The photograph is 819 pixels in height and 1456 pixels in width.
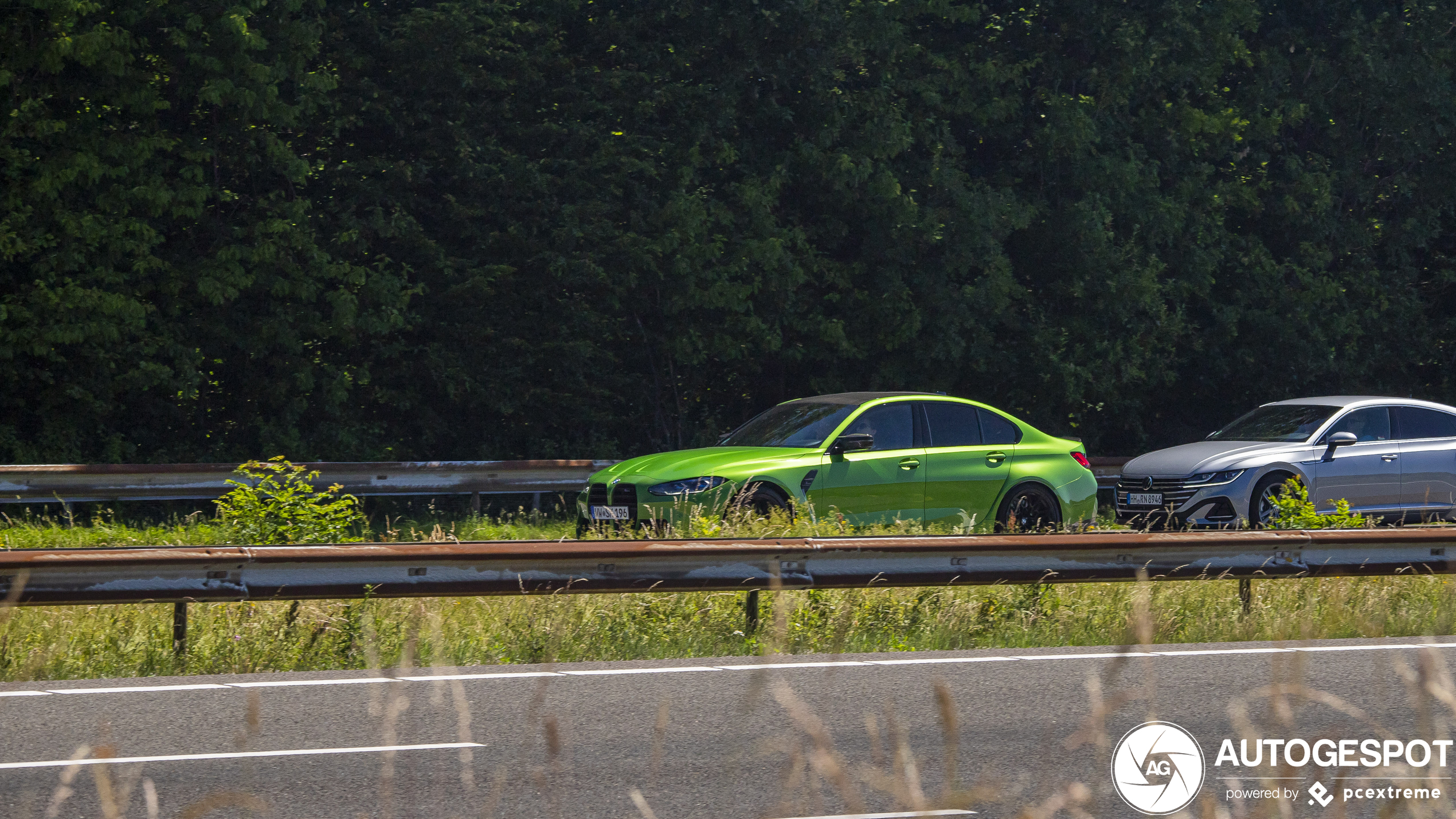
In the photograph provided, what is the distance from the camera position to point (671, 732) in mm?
6738

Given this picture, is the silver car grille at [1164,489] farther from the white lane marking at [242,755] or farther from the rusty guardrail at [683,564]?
the white lane marking at [242,755]

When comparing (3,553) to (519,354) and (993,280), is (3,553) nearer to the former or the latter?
(519,354)

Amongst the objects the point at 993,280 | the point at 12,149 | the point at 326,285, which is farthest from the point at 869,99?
the point at 12,149

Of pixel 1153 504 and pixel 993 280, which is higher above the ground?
pixel 993 280

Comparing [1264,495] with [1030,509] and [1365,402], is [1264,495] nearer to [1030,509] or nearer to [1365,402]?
[1365,402]

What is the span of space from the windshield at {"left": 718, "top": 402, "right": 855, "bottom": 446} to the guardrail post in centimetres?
663

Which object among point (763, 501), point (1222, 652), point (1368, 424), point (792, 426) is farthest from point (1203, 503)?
point (1222, 652)

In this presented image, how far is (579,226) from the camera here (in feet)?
71.8

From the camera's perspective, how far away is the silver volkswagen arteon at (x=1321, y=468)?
51.6 ft

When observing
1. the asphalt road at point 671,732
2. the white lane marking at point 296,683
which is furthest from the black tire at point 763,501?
the white lane marking at point 296,683

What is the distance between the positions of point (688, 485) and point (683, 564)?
3832mm

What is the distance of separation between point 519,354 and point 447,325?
115cm

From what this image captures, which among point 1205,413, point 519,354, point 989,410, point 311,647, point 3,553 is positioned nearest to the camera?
point 3,553

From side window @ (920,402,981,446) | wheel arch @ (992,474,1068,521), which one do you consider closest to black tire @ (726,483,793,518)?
side window @ (920,402,981,446)
